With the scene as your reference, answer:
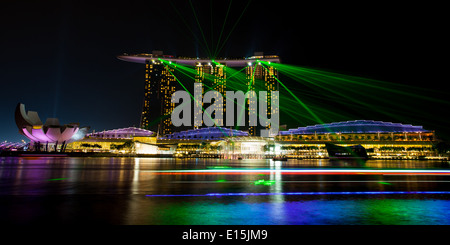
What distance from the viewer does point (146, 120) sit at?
143625 millimetres

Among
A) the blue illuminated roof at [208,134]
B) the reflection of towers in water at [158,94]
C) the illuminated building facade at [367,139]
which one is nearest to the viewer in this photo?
the illuminated building facade at [367,139]

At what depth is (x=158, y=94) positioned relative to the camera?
146 meters

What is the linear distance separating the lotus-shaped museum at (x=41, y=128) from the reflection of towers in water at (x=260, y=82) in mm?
79817

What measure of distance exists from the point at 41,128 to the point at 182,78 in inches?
3578

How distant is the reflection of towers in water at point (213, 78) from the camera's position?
474ft

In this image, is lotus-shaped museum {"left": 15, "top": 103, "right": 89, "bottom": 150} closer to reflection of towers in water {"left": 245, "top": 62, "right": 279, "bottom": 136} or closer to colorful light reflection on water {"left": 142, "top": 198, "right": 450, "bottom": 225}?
colorful light reflection on water {"left": 142, "top": 198, "right": 450, "bottom": 225}

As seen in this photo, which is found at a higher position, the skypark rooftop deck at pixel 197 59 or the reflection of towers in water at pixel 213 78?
the skypark rooftop deck at pixel 197 59

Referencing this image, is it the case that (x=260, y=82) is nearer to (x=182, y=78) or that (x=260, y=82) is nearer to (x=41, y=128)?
(x=182, y=78)

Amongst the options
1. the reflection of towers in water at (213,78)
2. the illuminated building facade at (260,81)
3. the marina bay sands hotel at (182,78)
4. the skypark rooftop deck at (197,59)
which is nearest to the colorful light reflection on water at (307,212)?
the illuminated building facade at (260,81)

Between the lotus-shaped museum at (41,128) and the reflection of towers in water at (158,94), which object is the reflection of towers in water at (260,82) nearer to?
the reflection of towers in water at (158,94)

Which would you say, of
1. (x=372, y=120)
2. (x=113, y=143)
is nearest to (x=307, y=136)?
(x=372, y=120)

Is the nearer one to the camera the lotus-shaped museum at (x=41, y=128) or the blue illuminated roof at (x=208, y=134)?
the lotus-shaped museum at (x=41, y=128)
